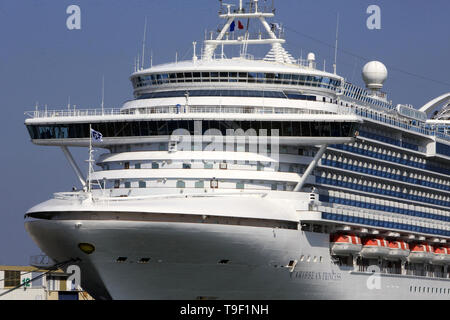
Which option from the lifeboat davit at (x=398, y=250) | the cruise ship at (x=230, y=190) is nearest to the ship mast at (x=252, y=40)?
the cruise ship at (x=230, y=190)

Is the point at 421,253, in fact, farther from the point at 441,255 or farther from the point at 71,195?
the point at 71,195

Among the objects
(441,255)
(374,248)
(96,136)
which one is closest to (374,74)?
(441,255)

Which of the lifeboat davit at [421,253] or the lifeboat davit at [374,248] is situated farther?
the lifeboat davit at [421,253]

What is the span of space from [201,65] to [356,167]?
11081 millimetres

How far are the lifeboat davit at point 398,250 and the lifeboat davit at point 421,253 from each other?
0.99 metres

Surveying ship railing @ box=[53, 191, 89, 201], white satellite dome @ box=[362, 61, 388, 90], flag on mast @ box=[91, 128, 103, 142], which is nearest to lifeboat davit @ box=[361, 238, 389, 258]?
white satellite dome @ box=[362, 61, 388, 90]

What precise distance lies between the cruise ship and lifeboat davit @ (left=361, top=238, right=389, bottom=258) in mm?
85

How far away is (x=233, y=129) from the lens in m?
66.1

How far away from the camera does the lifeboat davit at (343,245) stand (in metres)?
69.4

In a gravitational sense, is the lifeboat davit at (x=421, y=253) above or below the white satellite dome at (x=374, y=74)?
below

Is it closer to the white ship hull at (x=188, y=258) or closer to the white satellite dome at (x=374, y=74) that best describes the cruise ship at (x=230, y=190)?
the white ship hull at (x=188, y=258)

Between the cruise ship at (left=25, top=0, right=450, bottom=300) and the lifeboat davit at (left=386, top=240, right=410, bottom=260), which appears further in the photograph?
the lifeboat davit at (left=386, top=240, right=410, bottom=260)

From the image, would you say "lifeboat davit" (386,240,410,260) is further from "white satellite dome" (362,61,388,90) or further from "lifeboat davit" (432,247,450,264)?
"white satellite dome" (362,61,388,90)

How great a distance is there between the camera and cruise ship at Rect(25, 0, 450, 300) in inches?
2459
